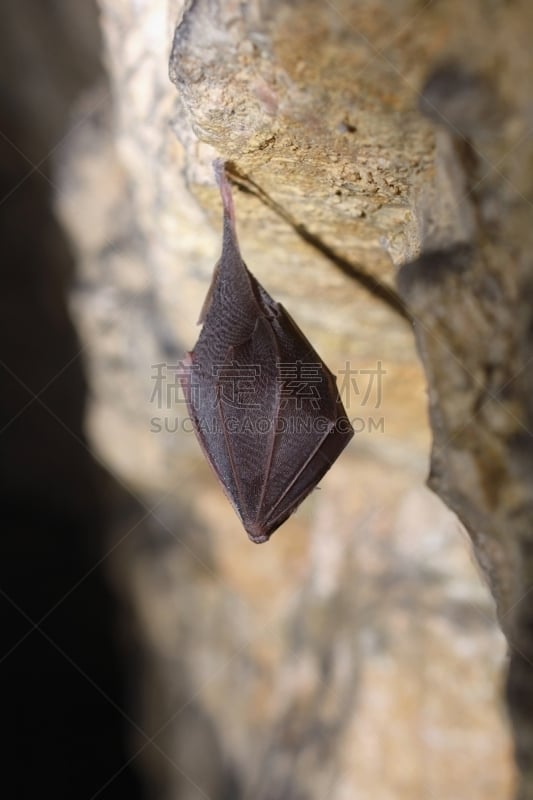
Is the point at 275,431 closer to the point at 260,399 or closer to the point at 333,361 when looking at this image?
the point at 260,399

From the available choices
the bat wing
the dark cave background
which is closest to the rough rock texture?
the dark cave background

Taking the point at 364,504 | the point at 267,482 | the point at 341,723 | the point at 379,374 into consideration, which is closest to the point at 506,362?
the point at 267,482

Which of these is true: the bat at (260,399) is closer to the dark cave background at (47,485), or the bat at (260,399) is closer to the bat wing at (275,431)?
the bat wing at (275,431)

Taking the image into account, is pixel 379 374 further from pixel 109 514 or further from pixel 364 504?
pixel 109 514

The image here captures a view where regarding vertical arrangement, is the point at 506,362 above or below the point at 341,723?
above

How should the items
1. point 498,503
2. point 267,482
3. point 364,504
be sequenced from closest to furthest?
point 498,503 < point 267,482 < point 364,504

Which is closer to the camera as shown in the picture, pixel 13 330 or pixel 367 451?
pixel 367 451
